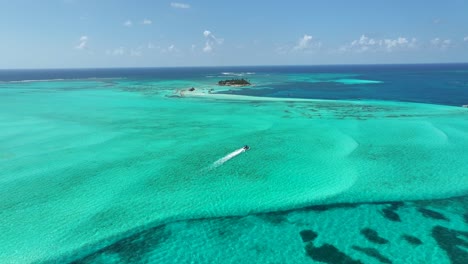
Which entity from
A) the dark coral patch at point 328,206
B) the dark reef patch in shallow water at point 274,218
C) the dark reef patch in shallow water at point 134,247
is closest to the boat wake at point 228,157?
the dark reef patch in shallow water at point 274,218

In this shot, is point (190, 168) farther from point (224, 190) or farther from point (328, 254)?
point (328, 254)

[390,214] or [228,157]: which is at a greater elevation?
[228,157]

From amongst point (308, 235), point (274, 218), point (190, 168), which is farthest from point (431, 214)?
point (190, 168)

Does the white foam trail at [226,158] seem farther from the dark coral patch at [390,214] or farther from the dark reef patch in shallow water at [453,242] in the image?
the dark reef patch in shallow water at [453,242]

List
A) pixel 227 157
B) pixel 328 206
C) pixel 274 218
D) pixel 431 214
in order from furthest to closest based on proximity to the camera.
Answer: pixel 227 157 → pixel 328 206 → pixel 431 214 → pixel 274 218

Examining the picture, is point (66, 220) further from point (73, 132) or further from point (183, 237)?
point (73, 132)

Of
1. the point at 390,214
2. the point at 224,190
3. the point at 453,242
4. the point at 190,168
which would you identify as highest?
the point at 190,168

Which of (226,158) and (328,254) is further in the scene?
(226,158)
